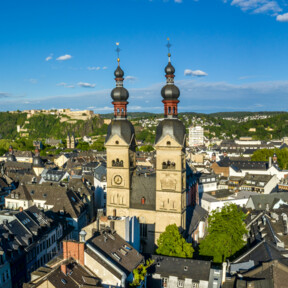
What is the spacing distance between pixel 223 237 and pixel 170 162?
565 inches

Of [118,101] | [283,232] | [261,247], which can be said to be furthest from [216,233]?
[118,101]

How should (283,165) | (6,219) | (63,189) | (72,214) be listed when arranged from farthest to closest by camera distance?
(283,165), (63,189), (72,214), (6,219)

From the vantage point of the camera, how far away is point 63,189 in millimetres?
73250

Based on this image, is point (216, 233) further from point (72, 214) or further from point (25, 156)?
point (25, 156)

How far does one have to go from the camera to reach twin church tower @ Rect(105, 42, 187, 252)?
5488 centimetres

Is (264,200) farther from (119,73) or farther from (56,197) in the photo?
(56,197)

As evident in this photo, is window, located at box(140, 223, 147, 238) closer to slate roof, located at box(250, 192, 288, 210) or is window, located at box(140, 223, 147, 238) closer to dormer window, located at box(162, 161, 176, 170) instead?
dormer window, located at box(162, 161, 176, 170)

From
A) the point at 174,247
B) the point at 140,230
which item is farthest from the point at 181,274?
the point at 140,230

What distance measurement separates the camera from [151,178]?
58.8 m

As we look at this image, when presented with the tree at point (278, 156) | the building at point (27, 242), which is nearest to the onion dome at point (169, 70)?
the building at point (27, 242)

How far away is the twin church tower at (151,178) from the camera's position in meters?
54.9

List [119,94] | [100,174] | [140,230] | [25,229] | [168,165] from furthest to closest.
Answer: [100,174]
[140,230]
[119,94]
[168,165]
[25,229]

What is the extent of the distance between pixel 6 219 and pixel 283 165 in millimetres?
124107

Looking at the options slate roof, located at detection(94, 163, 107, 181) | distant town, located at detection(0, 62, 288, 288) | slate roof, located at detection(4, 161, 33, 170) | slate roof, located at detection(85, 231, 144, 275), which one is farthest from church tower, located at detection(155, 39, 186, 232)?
slate roof, located at detection(4, 161, 33, 170)
